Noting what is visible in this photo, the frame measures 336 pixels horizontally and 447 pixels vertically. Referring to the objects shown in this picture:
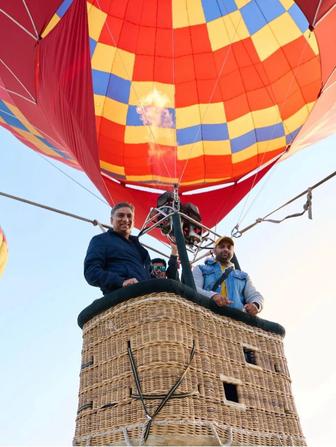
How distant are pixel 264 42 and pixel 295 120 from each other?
746mm

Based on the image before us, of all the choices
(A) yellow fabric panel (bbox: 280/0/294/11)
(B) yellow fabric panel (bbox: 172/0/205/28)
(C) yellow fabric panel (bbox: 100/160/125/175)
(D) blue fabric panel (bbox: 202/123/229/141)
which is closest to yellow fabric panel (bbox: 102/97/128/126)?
(C) yellow fabric panel (bbox: 100/160/125/175)

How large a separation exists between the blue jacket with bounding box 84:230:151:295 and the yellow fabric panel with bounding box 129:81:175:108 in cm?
285

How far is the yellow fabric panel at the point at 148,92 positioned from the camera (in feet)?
15.2

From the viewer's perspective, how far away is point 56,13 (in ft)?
11.2

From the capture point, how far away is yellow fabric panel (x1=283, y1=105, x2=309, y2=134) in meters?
4.67

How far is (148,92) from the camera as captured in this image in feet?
15.3

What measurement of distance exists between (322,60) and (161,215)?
1.82 m

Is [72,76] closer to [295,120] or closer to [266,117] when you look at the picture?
[266,117]

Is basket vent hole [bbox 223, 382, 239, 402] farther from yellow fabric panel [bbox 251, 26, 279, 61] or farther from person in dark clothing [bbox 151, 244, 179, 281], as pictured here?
yellow fabric panel [bbox 251, 26, 279, 61]

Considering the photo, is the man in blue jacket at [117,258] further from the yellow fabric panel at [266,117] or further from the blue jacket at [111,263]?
the yellow fabric panel at [266,117]

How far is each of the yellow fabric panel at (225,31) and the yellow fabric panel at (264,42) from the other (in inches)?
3.7

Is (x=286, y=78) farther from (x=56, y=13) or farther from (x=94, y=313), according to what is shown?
(x=94, y=313)

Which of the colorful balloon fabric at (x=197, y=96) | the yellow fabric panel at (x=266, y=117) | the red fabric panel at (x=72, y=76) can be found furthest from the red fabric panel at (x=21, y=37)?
the yellow fabric panel at (x=266, y=117)

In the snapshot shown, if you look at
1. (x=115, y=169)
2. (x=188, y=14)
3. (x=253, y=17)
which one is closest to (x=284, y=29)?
(x=253, y=17)
